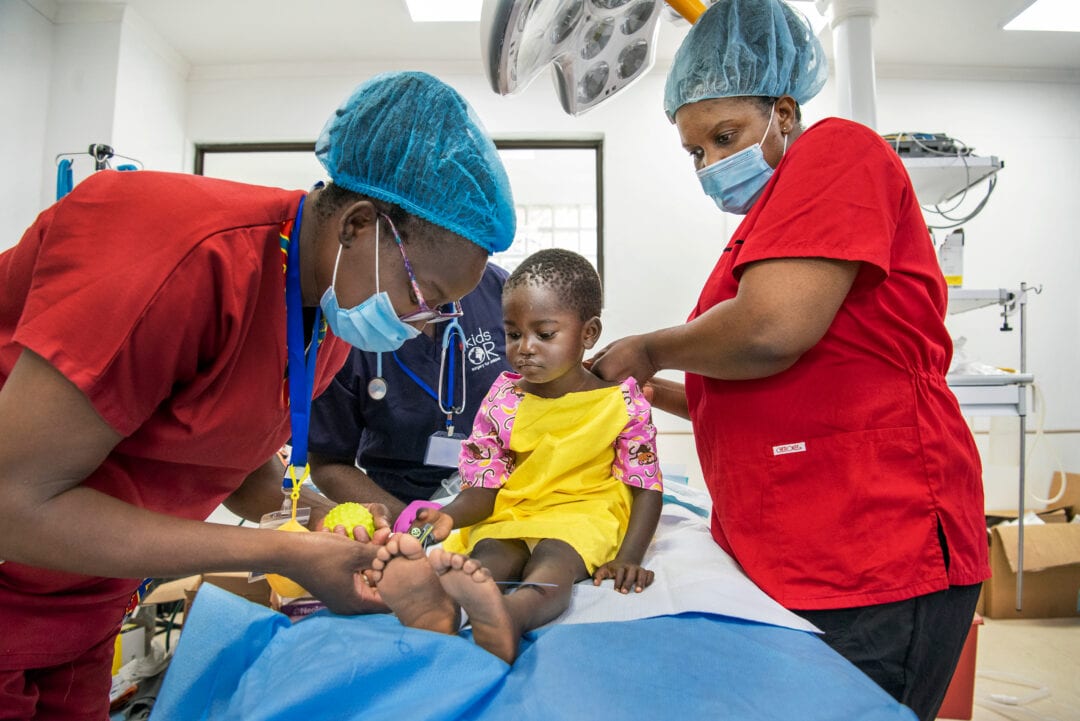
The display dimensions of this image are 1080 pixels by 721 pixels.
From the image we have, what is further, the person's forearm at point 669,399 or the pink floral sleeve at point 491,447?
the person's forearm at point 669,399

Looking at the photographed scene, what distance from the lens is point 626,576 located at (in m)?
1.28

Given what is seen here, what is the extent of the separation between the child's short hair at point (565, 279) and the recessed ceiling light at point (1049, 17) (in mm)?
3925

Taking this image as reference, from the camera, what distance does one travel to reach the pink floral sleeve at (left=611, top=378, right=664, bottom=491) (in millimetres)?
1576

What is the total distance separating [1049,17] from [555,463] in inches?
181

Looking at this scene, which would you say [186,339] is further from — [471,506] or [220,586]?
[220,586]

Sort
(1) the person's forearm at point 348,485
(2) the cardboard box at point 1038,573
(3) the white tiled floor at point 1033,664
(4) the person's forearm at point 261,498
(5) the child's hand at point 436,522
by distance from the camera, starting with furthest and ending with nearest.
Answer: (2) the cardboard box at point 1038,573
(3) the white tiled floor at point 1033,664
(1) the person's forearm at point 348,485
(4) the person's forearm at point 261,498
(5) the child's hand at point 436,522

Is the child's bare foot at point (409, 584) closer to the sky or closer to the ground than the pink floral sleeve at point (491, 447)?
closer to the ground

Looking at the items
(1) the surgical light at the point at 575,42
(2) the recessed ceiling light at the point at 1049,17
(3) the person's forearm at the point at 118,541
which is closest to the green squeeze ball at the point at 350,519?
(3) the person's forearm at the point at 118,541

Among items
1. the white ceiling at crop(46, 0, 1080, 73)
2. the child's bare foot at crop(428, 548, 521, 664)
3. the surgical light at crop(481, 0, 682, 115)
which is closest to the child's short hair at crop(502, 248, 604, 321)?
the surgical light at crop(481, 0, 682, 115)

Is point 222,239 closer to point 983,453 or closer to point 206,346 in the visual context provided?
point 206,346

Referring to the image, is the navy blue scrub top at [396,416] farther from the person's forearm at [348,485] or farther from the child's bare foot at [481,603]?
the child's bare foot at [481,603]

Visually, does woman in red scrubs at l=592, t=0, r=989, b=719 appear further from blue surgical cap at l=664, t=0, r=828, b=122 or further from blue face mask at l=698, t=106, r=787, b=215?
blue surgical cap at l=664, t=0, r=828, b=122

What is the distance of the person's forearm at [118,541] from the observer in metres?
0.75

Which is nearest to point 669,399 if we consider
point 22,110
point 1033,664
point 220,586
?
point 220,586
